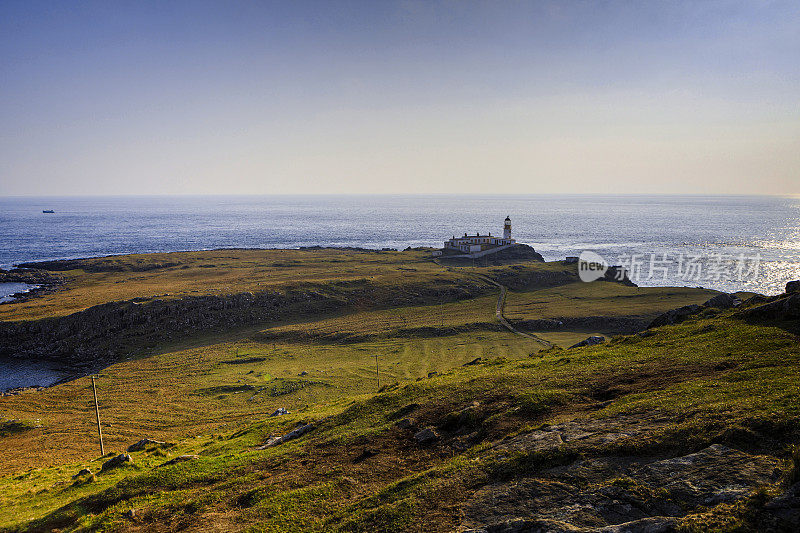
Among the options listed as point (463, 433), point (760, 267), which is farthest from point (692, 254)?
point (463, 433)

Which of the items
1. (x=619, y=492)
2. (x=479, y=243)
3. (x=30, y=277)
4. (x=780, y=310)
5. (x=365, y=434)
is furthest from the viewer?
(x=479, y=243)

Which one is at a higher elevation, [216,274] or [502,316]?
[216,274]

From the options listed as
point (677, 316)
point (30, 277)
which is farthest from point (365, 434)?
point (30, 277)

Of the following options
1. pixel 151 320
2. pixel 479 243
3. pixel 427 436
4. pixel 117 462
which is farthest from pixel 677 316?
pixel 479 243

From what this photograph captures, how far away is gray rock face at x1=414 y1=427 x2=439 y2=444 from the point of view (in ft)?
64.0

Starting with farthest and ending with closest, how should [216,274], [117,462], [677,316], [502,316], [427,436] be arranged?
[216,274] → [502,316] → [677,316] → [117,462] → [427,436]

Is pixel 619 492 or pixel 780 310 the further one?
pixel 780 310

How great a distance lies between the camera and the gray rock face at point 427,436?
1950 cm

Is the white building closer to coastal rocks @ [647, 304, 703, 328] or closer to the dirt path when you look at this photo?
the dirt path

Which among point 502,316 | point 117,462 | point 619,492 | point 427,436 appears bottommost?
point 502,316

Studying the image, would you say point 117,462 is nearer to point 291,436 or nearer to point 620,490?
point 291,436

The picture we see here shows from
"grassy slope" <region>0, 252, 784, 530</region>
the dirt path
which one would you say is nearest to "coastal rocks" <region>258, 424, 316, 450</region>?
"grassy slope" <region>0, 252, 784, 530</region>

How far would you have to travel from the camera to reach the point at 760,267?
408 ft

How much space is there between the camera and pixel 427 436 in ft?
64.5
